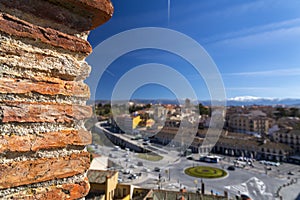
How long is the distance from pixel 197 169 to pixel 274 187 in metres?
7.34

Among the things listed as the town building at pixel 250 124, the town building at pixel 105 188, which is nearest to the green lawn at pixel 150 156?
the town building at pixel 105 188

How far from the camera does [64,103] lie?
1101 mm

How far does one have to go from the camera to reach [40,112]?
→ 3.23 ft

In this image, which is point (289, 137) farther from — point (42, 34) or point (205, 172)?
point (42, 34)

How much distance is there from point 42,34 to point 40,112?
0.35 meters

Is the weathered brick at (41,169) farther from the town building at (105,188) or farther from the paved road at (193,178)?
the paved road at (193,178)

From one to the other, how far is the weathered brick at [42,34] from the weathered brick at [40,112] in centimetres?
28

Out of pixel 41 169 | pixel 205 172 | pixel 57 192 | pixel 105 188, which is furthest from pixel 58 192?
pixel 205 172

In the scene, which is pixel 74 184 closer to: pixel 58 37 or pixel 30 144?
pixel 30 144

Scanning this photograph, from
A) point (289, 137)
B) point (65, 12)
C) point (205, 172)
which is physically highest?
point (65, 12)

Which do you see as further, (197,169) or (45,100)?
(197,169)

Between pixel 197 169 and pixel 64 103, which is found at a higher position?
pixel 64 103

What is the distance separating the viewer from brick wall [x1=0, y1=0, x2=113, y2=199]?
89 cm

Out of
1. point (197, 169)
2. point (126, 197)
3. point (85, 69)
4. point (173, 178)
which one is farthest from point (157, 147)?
point (85, 69)
